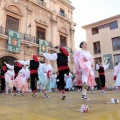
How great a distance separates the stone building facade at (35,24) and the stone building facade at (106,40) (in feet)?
15.0

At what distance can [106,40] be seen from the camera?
24.4 m

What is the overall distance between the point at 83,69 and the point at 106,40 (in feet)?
69.2

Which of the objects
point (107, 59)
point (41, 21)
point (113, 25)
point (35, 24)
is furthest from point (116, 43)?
point (35, 24)

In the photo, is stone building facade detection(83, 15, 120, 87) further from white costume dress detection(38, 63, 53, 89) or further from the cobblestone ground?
the cobblestone ground

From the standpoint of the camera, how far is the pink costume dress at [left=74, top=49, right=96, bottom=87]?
4578 mm

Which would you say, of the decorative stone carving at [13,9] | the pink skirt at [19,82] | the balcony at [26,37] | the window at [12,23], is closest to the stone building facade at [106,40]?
the balcony at [26,37]

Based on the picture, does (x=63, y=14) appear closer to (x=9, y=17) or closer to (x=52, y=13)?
(x=52, y=13)

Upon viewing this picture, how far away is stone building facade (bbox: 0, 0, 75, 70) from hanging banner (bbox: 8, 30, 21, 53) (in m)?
0.35

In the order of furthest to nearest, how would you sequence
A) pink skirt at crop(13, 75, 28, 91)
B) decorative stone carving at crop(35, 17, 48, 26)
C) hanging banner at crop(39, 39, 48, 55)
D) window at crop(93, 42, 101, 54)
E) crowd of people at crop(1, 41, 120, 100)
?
window at crop(93, 42, 101, 54)
decorative stone carving at crop(35, 17, 48, 26)
hanging banner at crop(39, 39, 48, 55)
pink skirt at crop(13, 75, 28, 91)
crowd of people at crop(1, 41, 120, 100)

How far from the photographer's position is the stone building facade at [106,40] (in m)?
23.4

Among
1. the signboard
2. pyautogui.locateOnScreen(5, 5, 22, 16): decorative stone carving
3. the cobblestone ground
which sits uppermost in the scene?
pyautogui.locateOnScreen(5, 5, 22, 16): decorative stone carving

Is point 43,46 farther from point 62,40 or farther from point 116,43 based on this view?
point 116,43

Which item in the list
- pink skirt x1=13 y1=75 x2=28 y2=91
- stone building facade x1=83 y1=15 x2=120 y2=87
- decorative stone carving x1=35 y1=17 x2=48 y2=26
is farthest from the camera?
stone building facade x1=83 y1=15 x2=120 y2=87

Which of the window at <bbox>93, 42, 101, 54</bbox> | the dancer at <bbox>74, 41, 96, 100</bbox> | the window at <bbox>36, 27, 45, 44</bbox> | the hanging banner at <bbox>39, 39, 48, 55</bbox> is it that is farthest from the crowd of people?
the window at <bbox>93, 42, 101, 54</bbox>
